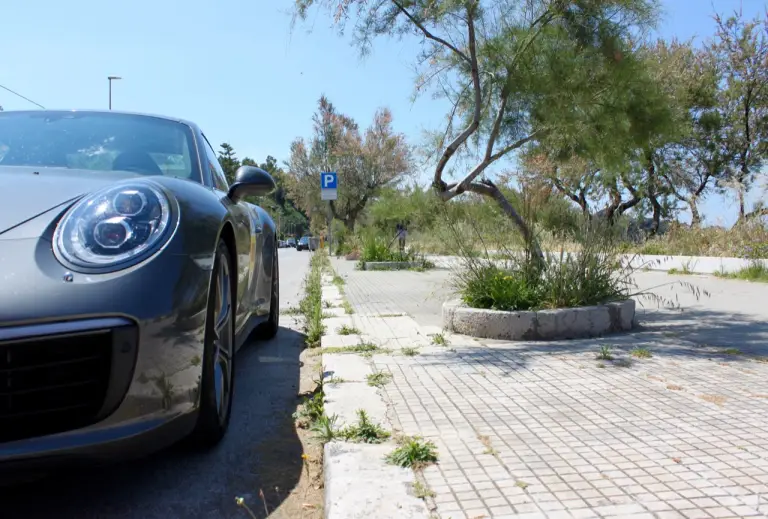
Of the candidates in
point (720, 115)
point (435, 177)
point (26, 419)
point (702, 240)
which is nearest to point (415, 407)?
point (26, 419)

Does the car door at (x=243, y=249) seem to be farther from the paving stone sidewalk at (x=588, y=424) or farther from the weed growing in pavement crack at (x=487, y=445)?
the weed growing in pavement crack at (x=487, y=445)

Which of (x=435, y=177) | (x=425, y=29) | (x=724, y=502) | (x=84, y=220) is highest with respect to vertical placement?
(x=425, y=29)

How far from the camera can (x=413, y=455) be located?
2277 mm

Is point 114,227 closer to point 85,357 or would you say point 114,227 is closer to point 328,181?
point 85,357

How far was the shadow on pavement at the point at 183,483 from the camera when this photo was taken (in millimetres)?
2051

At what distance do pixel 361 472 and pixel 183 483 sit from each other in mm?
699

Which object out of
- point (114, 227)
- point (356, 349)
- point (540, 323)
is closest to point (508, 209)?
point (540, 323)

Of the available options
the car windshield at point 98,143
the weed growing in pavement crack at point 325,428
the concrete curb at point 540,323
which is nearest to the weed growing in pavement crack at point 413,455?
the weed growing in pavement crack at point 325,428

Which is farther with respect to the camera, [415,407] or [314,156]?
[314,156]

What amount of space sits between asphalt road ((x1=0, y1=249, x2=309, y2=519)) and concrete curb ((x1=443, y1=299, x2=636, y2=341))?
2322 millimetres

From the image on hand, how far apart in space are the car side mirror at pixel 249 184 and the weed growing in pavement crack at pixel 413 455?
1588 mm

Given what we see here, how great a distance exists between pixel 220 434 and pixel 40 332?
111cm

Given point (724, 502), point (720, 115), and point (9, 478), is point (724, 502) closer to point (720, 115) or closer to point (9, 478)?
point (9, 478)

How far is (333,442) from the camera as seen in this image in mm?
2477
